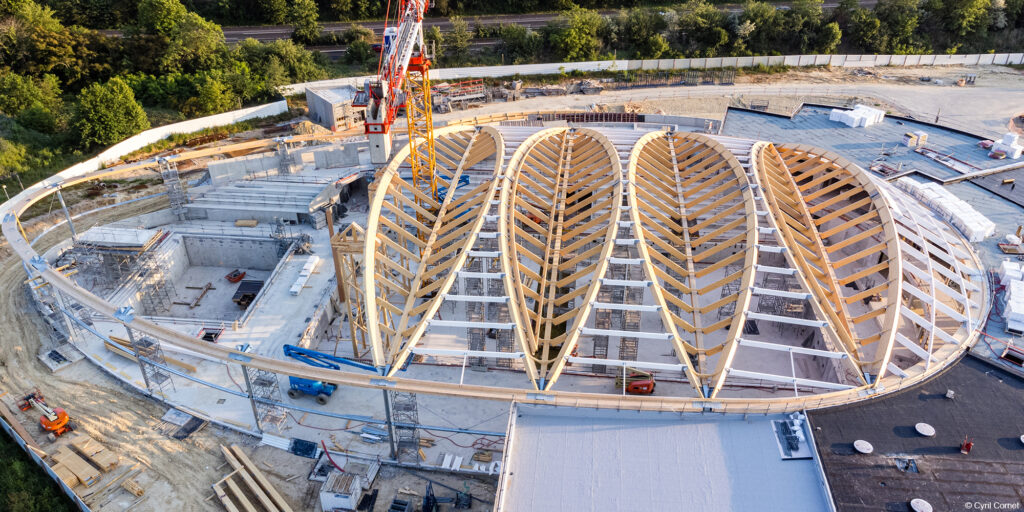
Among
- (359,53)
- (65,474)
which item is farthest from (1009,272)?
(359,53)

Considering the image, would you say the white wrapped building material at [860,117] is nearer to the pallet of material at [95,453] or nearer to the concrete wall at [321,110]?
the concrete wall at [321,110]

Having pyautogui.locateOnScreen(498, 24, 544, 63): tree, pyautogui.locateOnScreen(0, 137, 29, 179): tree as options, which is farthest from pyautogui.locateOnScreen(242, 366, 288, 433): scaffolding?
pyautogui.locateOnScreen(498, 24, 544, 63): tree

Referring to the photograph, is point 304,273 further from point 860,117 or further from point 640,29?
point 640,29

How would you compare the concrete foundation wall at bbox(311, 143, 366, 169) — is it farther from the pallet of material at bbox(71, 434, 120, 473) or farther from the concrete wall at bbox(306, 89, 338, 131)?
the pallet of material at bbox(71, 434, 120, 473)

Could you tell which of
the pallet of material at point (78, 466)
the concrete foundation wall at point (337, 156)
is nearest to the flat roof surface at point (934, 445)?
the pallet of material at point (78, 466)

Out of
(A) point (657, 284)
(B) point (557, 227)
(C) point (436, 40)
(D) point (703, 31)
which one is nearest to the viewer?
(A) point (657, 284)

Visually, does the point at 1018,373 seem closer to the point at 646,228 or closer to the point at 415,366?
the point at 646,228
